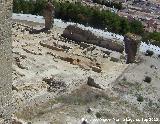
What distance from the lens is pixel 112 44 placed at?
40.8m

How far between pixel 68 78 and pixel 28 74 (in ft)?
9.71

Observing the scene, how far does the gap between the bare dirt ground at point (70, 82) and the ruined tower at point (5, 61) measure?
3571 millimetres

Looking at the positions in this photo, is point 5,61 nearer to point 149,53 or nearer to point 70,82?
point 70,82

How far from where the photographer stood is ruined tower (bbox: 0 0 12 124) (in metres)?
21.4

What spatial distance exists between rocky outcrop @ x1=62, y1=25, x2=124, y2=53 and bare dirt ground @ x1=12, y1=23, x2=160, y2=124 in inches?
29.1

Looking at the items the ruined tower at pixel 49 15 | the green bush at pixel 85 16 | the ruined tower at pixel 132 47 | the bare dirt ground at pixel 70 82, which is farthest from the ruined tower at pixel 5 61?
the green bush at pixel 85 16

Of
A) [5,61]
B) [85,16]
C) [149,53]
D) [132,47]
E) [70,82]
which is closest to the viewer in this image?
[5,61]

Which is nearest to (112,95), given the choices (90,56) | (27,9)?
(90,56)

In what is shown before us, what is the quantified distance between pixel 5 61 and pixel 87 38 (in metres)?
19.8

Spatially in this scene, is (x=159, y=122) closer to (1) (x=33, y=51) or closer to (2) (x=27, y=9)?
(1) (x=33, y=51)

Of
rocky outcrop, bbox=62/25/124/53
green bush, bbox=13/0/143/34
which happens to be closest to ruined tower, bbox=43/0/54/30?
rocky outcrop, bbox=62/25/124/53

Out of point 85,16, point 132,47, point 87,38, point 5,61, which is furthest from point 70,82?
point 85,16

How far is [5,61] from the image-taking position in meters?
22.4

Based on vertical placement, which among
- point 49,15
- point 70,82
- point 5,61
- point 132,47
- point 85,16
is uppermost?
point 5,61
